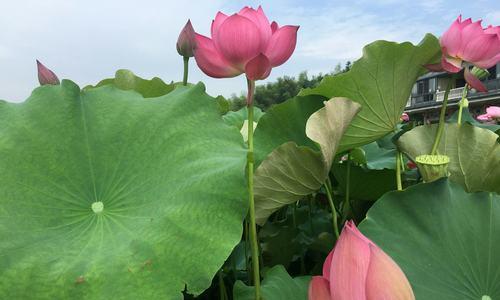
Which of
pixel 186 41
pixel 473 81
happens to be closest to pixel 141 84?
pixel 186 41

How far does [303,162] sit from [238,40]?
0.14 metres

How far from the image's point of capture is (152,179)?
17.2 inches

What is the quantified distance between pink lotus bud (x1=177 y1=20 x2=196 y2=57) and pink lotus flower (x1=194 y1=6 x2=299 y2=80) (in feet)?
0.33

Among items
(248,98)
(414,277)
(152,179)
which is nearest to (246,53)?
(248,98)

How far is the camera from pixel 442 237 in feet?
1.44

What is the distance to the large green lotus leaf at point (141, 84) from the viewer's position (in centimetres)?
67

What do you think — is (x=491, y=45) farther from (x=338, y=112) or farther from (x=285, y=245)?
(x=285, y=245)

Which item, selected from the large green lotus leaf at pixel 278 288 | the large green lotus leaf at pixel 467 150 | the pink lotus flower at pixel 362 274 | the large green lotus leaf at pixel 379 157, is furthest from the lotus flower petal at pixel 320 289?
the large green lotus leaf at pixel 379 157

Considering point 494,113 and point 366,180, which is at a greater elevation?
point 366,180

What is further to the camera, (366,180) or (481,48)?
(366,180)

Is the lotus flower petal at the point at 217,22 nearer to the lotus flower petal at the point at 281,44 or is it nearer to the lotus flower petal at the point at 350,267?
the lotus flower petal at the point at 281,44

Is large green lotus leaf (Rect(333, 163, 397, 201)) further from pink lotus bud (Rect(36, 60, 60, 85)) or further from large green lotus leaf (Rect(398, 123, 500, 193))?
pink lotus bud (Rect(36, 60, 60, 85))

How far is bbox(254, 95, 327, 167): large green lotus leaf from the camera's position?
1.93ft

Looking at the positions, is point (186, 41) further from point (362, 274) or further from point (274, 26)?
point (362, 274)
